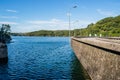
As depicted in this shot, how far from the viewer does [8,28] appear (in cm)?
18725

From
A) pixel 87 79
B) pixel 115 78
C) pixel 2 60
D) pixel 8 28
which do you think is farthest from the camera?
pixel 8 28

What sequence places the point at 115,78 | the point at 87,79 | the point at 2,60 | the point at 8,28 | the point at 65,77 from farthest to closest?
the point at 8,28 → the point at 2,60 → the point at 65,77 → the point at 87,79 → the point at 115,78

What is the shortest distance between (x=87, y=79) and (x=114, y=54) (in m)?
13.9

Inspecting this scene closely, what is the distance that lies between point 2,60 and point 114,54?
130ft

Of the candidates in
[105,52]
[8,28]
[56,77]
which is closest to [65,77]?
[56,77]

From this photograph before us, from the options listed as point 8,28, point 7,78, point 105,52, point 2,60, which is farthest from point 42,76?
point 8,28

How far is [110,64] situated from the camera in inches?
643

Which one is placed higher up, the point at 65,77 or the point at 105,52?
the point at 105,52

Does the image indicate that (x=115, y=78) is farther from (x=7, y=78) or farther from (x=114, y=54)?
(x=7, y=78)

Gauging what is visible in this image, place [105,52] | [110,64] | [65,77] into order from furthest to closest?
[65,77], [105,52], [110,64]

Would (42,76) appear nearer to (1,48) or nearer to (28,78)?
(28,78)

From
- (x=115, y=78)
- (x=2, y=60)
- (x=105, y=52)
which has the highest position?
(x=105, y=52)

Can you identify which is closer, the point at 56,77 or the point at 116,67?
the point at 116,67

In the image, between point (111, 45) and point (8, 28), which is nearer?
point (111, 45)
